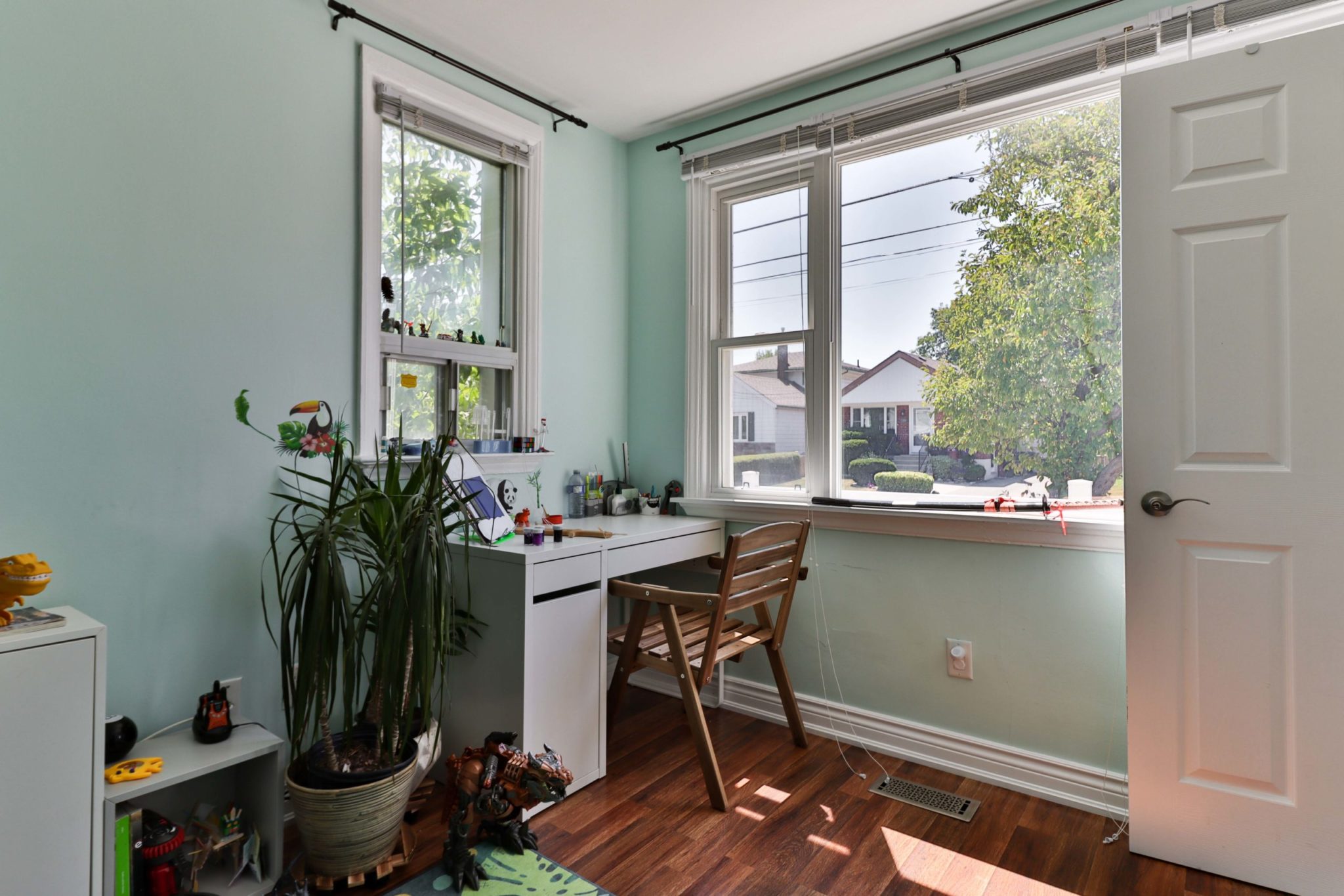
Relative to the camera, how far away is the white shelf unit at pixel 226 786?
5.44ft

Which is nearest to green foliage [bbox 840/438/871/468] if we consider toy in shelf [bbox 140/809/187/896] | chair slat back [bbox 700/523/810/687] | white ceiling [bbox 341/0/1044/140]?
chair slat back [bbox 700/523/810/687]

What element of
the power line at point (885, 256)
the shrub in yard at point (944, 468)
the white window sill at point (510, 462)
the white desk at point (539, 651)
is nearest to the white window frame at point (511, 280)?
the white window sill at point (510, 462)

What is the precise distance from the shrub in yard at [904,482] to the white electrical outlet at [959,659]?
0.53m

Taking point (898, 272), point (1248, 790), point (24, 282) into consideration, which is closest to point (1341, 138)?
point (898, 272)

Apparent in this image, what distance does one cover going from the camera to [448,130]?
2564 millimetres

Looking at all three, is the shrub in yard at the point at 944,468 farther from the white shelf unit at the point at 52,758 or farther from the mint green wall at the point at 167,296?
the white shelf unit at the point at 52,758

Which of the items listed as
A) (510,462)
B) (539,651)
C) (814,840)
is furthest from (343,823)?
(510,462)

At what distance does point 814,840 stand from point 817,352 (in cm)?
169

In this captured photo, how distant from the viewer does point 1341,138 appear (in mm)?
1689

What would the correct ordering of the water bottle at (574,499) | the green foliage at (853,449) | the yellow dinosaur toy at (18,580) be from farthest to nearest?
the water bottle at (574,499) < the green foliage at (853,449) < the yellow dinosaur toy at (18,580)

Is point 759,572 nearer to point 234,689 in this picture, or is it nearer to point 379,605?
point 379,605

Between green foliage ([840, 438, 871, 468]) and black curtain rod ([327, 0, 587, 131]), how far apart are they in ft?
5.81

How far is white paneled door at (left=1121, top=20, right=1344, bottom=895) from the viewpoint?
5.59 feet

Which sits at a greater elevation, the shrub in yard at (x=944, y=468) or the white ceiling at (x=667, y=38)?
the white ceiling at (x=667, y=38)
